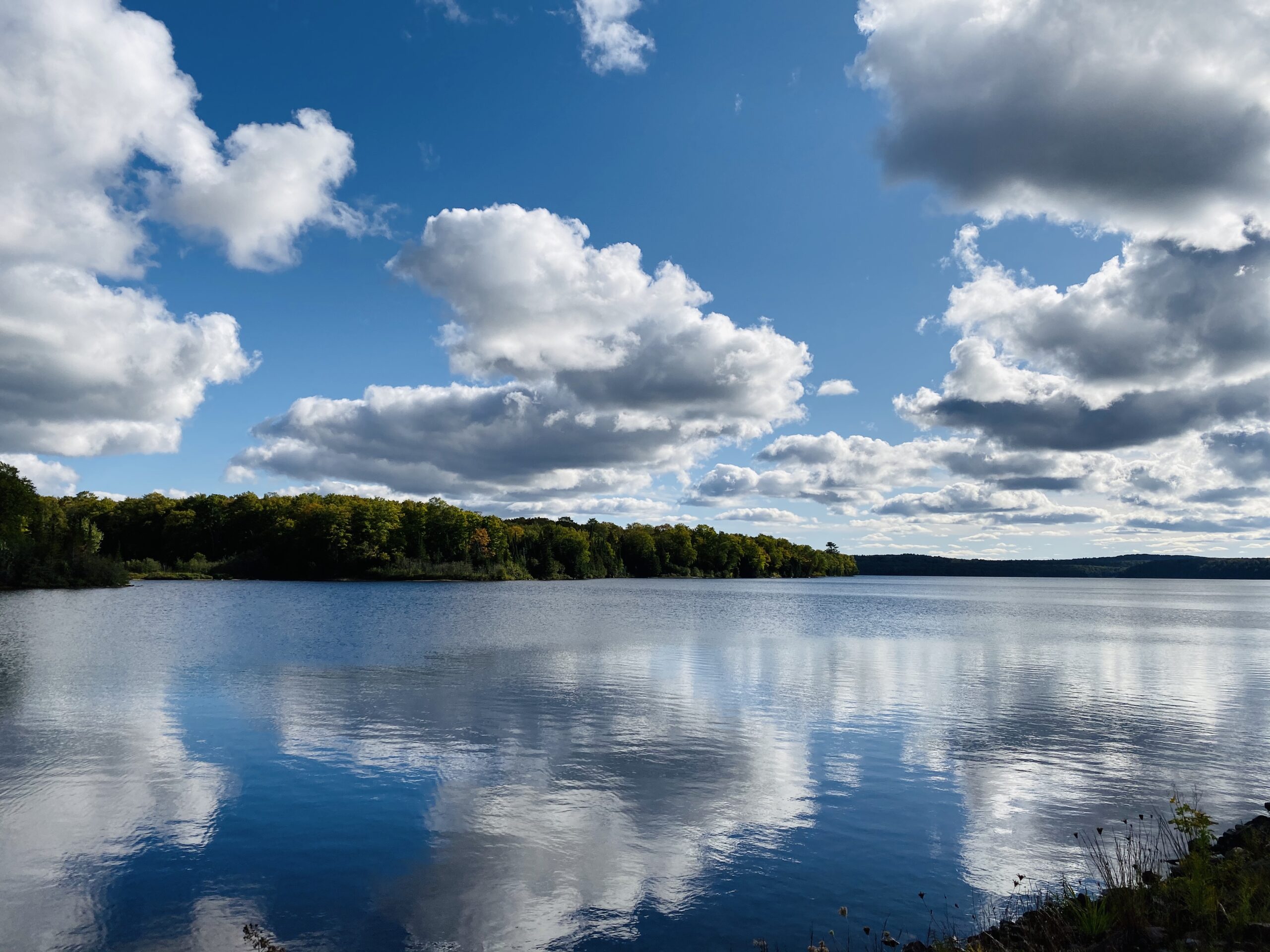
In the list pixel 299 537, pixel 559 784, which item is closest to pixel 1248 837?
pixel 559 784

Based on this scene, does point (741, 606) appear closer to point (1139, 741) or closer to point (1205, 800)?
point (1139, 741)

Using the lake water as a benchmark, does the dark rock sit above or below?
above

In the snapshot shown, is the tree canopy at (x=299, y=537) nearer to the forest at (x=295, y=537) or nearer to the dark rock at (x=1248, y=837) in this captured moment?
the forest at (x=295, y=537)

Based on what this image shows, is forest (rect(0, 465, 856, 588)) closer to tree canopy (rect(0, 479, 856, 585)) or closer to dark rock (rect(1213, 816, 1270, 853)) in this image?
tree canopy (rect(0, 479, 856, 585))

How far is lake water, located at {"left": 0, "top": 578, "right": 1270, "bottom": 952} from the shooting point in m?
10.2

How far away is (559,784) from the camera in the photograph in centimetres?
1550

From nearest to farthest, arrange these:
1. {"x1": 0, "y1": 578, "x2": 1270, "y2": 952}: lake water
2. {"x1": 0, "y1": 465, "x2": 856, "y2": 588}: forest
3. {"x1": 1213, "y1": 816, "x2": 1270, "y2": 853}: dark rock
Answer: {"x1": 0, "y1": 578, "x2": 1270, "y2": 952}: lake water < {"x1": 1213, "y1": 816, "x2": 1270, "y2": 853}: dark rock < {"x1": 0, "y1": 465, "x2": 856, "y2": 588}: forest

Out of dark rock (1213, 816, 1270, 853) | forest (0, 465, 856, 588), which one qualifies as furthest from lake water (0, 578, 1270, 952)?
forest (0, 465, 856, 588)

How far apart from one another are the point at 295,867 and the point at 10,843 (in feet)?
15.3

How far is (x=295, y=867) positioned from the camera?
1154 centimetres

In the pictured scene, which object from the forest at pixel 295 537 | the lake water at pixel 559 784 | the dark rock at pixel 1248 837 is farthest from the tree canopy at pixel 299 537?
the dark rock at pixel 1248 837

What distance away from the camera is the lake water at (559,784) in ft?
33.6

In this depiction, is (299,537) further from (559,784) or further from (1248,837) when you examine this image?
(1248,837)

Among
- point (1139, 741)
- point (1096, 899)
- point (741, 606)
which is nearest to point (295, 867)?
point (1096, 899)
